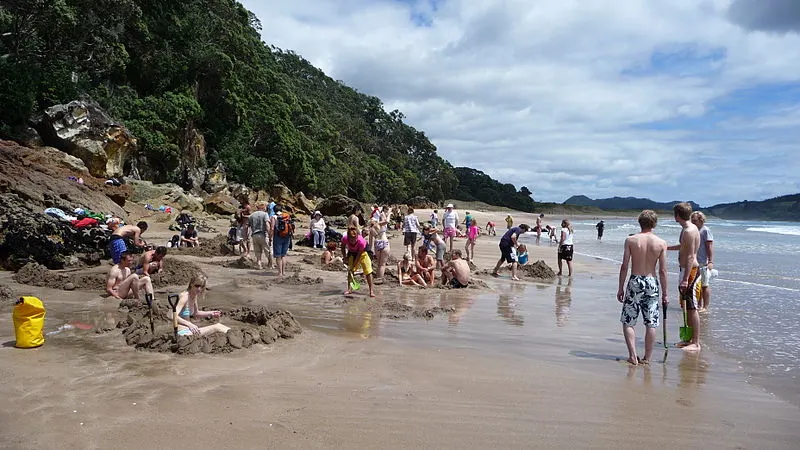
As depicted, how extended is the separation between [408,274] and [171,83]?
24.2m

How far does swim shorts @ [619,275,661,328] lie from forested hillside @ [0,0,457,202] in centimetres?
2191

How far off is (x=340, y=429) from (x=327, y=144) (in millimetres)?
45014

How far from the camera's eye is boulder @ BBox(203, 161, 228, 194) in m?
30.5

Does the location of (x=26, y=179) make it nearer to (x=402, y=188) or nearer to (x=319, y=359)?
(x=319, y=359)

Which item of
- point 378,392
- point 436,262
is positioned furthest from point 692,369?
point 436,262

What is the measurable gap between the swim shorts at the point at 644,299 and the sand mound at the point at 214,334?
370cm

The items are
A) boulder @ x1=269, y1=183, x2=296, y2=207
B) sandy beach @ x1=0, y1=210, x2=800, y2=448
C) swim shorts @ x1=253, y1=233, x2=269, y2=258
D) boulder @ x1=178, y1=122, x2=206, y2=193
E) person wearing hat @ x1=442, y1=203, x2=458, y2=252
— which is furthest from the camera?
boulder @ x1=269, y1=183, x2=296, y2=207

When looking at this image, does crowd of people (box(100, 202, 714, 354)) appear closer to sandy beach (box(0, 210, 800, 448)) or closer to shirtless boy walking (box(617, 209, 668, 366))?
shirtless boy walking (box(617, 209, 668, 366))

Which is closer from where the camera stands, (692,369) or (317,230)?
(692,369)

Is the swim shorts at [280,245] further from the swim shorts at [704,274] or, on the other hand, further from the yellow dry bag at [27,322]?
the swim shorts at [704,274]

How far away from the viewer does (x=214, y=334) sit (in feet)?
18.7

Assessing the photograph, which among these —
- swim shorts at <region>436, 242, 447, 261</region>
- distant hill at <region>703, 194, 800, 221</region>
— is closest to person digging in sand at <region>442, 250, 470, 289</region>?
swim shorts at <region>436, 242, 447, 261</region>

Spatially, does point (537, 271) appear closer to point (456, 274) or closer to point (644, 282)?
point (456, 274)

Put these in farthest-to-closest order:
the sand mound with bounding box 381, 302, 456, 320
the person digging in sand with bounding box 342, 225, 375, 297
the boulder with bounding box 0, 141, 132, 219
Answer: the boulder with bounding box 0, 141, 132, 219, the person digging in sand with bounding box 342, 225, 375, 297, the sand mound with bounding box 381, 302, 456, 320
